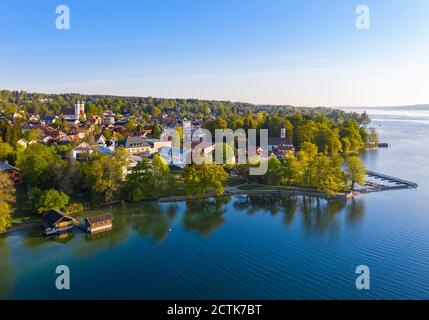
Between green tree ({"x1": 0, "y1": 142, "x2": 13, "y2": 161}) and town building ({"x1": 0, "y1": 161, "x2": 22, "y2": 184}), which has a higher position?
green tree ({"x1": 0, "y1": 142, "x2": 13, "y2": 161})

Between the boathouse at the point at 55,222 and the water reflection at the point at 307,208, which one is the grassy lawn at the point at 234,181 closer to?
the water reflection at the point at 307,208

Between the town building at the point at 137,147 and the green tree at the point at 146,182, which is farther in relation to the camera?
the town building at the point at 137,147

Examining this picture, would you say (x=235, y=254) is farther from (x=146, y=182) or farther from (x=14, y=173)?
(x=14, y=173)

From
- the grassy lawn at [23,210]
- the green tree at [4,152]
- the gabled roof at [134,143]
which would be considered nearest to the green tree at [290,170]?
the gabled roof at [134,143]

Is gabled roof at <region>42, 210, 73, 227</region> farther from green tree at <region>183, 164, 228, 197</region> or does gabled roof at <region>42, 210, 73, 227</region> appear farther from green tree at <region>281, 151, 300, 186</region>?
green tree at <region>281, 151, 300, 186</region>

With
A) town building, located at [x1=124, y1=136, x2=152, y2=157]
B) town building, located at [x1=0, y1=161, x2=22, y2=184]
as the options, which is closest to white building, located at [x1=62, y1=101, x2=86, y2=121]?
town building, located at [x1=124, y1=136, x2=152, y2=157]

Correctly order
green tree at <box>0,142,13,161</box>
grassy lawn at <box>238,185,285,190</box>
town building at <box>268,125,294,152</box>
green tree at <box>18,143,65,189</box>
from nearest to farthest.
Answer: green tree at <box>18,143,65,189</box> → grassy lawn at <box>238,185,285,190</box> → green tree at <box>0,142,13,161</box> → town building at <box>268,125,294,152</box>
